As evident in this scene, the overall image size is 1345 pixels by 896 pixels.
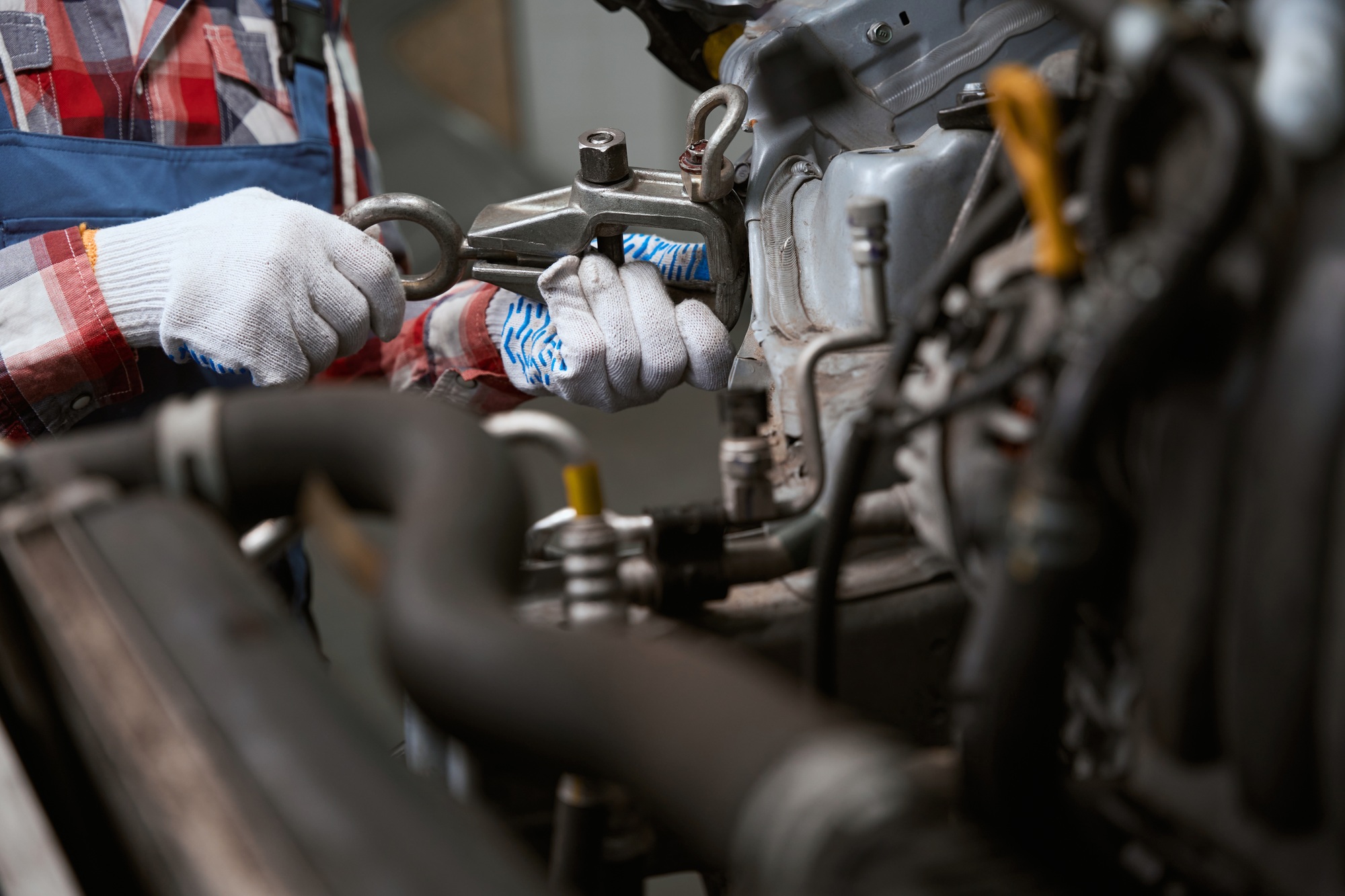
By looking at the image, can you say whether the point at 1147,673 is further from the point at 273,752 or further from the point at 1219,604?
the point at 273,752

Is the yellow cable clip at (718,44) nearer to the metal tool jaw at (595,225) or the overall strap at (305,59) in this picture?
the metal tool jaw at (595,225)

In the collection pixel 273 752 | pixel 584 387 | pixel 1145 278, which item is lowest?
pixel 584 387

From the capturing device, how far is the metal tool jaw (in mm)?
963

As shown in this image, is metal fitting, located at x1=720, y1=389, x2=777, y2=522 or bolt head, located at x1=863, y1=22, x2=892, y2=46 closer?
metal fitting, located at x1=720, y1=389, x2=777, y2=522

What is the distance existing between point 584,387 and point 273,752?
30.9 inches

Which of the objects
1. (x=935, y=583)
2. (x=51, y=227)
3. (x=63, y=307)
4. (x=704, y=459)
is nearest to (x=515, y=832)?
(x=935, y=583)

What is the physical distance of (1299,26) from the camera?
0.32m

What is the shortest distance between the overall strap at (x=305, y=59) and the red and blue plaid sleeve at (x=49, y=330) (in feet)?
1.25

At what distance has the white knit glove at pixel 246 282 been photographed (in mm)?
955

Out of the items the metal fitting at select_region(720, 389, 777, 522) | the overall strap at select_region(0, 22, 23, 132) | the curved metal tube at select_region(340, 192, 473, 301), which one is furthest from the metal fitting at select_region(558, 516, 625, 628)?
the overall strap at select_region(0, 22, 23, 132)

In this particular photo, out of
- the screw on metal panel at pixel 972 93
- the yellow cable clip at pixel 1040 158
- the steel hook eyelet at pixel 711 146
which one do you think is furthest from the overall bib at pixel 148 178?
the yellow cable clip at pixel 1040 158

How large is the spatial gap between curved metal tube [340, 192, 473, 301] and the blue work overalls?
0.51 ft

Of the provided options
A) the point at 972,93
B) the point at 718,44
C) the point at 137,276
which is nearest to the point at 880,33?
the point at 972,93

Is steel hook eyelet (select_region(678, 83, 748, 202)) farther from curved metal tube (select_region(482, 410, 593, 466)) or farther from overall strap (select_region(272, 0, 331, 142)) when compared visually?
overall strap (select_region(272, 0, 331, 142))
